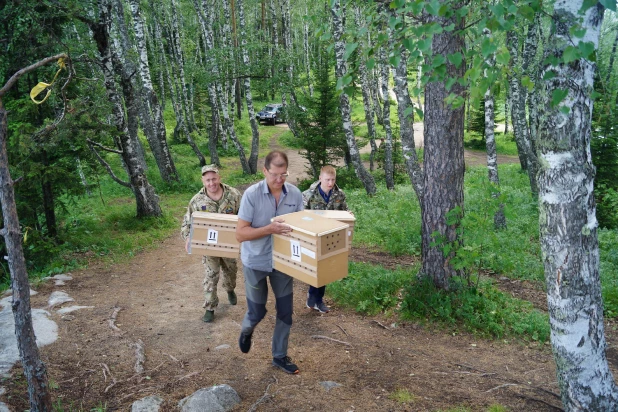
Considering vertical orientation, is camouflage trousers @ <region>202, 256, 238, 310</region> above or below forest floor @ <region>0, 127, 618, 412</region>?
above

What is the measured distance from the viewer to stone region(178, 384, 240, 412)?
416cm

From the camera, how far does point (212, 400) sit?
4.23 m

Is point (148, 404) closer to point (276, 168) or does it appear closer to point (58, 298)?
point (276, 168)

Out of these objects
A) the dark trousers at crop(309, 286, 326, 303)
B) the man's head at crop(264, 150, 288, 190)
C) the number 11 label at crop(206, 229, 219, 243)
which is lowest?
the dark trousers at crop(309, 286, 326, 303)

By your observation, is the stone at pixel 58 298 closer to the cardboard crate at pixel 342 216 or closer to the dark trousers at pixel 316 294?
the dark trousers at pixel 316 294

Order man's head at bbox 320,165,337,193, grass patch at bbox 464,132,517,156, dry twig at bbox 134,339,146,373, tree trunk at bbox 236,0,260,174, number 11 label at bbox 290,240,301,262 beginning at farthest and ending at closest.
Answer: grass patch at bbox 464,132,517,156 → tree trunk at bbox 236,0,260,174 → man's head at bbox 320,165,337,193 → dry twig at bbox 134,339,146,373 → number 11 label at bbox 290,240,301,262

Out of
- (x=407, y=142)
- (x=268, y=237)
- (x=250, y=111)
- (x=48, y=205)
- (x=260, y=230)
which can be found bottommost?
(x=48, y=205)

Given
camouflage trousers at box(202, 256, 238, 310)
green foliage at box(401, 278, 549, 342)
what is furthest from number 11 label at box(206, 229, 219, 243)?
green foliage at box(401, 278, 549, 342)

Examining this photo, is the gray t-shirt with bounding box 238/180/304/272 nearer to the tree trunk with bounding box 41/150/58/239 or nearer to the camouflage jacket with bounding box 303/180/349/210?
the camouflage jacket with bounding box 303/180/349/210

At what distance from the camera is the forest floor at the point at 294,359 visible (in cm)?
434

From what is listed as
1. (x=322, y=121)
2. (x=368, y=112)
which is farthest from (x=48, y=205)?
(x=368, y=112)

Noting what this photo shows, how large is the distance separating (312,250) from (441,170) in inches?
111

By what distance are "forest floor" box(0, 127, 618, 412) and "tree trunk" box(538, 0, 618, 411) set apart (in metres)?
0.79

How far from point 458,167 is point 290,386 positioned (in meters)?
3.72
